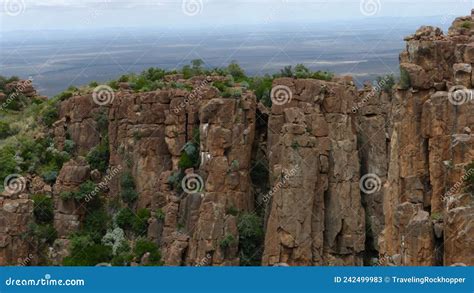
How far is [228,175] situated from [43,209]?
44.6 ft

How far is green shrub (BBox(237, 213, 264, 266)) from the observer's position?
181 feet

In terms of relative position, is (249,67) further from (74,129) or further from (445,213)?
(445,213)

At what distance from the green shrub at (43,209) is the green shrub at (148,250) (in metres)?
7.27

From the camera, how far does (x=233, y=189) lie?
186 feet

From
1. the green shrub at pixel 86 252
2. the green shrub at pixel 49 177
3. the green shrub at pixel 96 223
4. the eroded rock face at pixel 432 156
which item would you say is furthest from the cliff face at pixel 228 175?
the eroded rock face at pixel 432 156

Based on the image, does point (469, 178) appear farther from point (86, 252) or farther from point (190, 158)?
point (86, 252)

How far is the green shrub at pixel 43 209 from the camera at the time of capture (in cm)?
5956

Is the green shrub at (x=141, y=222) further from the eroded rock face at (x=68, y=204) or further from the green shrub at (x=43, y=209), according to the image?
the green shrub at (x=43, y=209)

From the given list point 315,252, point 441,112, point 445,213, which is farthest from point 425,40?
point 315,252

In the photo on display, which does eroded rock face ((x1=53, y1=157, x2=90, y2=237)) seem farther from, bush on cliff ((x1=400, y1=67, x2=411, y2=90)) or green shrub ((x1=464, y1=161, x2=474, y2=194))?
green shrub ((x1=464, y1=161, x2=474, y2=194))

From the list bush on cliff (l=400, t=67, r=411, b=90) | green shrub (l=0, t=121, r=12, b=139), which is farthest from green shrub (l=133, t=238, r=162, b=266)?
bush on cliff (l=400, t=67, r=411, b=90)

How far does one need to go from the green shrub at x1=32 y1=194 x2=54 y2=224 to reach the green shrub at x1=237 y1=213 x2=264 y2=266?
14033mm

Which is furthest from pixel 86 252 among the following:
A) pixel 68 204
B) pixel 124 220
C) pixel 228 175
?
pixel 228 175

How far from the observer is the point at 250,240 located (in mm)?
55594
